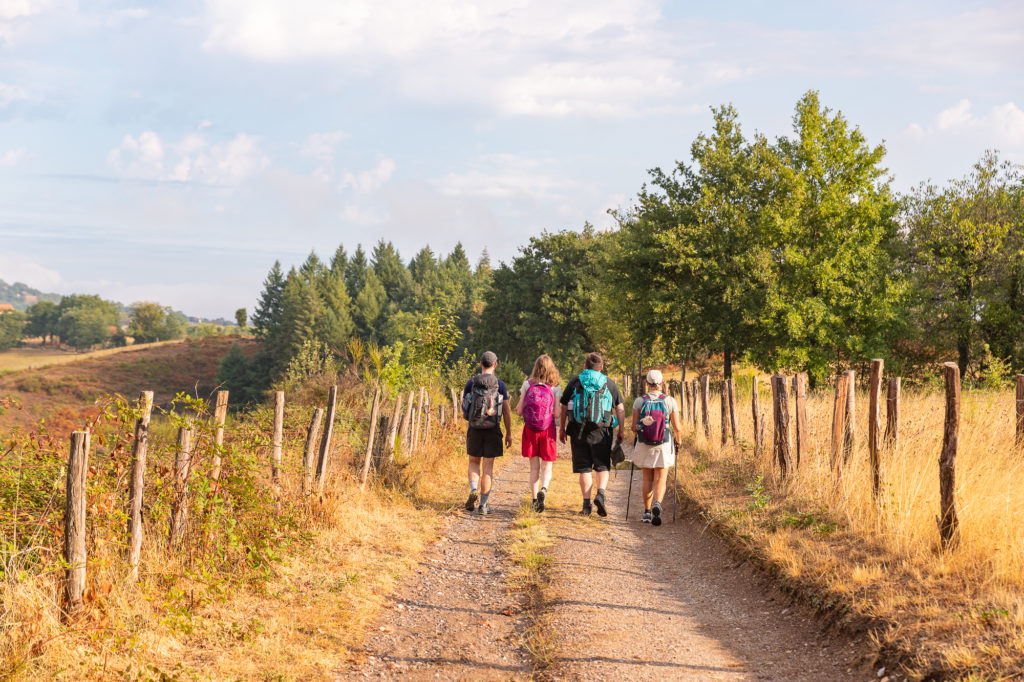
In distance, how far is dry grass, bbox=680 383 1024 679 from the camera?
15.0 feet

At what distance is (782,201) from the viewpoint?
2939 centimetres

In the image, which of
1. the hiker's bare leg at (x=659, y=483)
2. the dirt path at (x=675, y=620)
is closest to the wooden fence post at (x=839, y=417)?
the dirt path at (x=675, y=620)

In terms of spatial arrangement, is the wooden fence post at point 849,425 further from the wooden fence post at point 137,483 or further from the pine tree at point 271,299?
the pine tree at point 271,299

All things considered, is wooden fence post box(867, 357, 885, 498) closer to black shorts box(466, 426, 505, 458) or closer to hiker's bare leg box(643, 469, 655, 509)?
hiker's bare leg box(643, 469, 655, 509)

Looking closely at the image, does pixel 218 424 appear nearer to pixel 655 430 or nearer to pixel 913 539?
pixel 655 430

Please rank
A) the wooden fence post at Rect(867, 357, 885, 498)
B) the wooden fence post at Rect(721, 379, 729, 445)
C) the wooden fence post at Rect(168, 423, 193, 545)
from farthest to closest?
the wooden fence post at Rect(721, 379, 729, 445)
the wooden fence post at Rect(867, 357, 885, 498)
the wooden fence post at Rect(168, 423, 193, 545)

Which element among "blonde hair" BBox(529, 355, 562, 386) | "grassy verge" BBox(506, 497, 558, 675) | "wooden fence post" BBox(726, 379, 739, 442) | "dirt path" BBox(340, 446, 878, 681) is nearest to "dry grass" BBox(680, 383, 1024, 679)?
"dirt path" BBox(340, 446, 878, 681)

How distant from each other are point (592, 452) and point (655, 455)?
2.60 feet

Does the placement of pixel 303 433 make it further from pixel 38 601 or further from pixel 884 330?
pixel 884 330

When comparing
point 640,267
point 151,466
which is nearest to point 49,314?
point 640,267

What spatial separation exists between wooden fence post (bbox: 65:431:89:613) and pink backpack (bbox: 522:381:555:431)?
556cm

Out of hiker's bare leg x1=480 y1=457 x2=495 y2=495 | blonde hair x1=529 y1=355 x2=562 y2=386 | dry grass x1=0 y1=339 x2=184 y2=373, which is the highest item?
blonde hair x1=529 y1=355 x2=562 y2=386

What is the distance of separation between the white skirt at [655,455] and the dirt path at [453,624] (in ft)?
6.95

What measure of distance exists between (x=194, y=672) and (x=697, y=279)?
26188 mm
